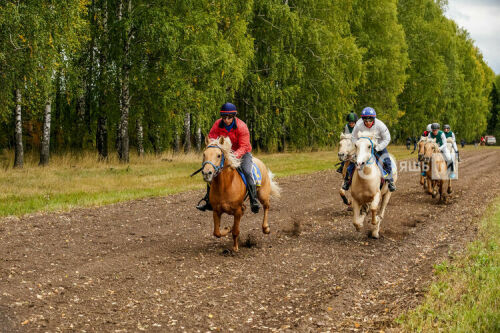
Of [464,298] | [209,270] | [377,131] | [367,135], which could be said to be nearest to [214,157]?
[209,270]

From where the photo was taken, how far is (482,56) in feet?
317

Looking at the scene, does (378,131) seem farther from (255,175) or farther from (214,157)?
(214,157)

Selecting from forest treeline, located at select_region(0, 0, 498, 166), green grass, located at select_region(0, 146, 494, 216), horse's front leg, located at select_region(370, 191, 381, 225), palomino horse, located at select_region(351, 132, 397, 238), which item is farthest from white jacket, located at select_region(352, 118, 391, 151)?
forest treeline, located at select_region(0, 0, 498, 166)

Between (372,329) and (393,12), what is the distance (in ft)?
A: 137

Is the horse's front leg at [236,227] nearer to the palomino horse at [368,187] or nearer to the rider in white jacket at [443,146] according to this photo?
the palomino horse at [368,187]

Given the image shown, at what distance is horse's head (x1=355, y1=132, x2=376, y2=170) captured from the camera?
28.6 feet

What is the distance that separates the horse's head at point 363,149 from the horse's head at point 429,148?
6.00 m

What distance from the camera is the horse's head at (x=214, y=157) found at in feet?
23.8

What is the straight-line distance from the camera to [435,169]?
1453 centimetres

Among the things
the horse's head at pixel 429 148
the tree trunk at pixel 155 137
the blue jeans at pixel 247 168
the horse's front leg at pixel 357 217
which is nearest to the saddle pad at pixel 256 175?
the blue jeans at pixel 247 168

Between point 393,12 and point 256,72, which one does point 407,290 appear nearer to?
point 256,72

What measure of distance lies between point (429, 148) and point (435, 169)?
69cm

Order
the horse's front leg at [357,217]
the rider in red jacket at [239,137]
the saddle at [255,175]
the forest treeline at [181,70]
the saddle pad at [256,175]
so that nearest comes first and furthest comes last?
1. the rider in red jacket at [239,137]
2. the saddle at [255,175]
3. the saddle pad at [256,175]
4. the horse's front leg at [357,217]
5. the forest treeline at [181,70]

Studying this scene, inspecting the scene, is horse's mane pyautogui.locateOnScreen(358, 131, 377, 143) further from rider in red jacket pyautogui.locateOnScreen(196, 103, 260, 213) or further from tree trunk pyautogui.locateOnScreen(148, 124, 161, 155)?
tree trunk pyautogui.locateOnScreen(148, 124, 161, 155)
